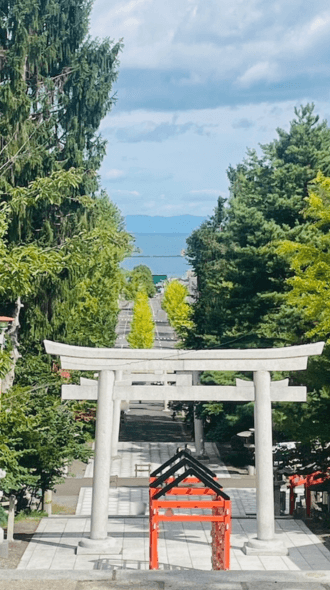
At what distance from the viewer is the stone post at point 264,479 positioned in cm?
1880

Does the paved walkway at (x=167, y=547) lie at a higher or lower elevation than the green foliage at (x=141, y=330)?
lower

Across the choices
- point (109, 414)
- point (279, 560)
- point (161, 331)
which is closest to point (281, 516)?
point (279, 560)

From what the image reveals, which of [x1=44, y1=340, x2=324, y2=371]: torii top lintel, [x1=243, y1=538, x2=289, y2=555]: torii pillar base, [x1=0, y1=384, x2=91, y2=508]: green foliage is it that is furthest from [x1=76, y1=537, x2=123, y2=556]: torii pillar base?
[x1=44, y1=340, x2=324, y2=371]: torii top lintel

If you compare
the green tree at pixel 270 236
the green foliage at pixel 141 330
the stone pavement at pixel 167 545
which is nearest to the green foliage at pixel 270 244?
the green tree at pixel 270 236

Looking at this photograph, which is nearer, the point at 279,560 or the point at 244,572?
the point at 244,572

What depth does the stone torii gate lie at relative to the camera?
1902cm

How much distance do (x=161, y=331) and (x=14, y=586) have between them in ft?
354

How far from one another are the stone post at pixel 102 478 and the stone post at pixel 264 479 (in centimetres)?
329

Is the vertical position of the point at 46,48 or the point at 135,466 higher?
the point at 46,48

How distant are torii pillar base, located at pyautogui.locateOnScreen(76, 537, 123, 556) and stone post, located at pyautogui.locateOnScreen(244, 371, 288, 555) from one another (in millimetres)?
2982

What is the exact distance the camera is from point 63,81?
35.0 m

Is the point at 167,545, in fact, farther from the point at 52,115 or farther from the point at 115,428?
the point at 52,115

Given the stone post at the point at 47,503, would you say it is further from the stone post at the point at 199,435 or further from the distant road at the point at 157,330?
the distant road at the point at 157,330

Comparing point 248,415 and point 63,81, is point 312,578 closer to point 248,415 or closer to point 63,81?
point 248,415
